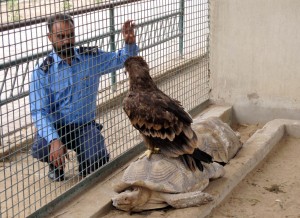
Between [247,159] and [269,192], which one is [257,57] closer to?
[247,159]

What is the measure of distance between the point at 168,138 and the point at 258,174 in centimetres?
140

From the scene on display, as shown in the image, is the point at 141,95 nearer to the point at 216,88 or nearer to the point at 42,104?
the point at 42,104

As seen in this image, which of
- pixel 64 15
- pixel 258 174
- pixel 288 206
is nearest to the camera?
pixel 64 15

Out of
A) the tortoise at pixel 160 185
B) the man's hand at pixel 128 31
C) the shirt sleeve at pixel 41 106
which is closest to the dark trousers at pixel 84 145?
the shirt sleeve at pixel 41 106

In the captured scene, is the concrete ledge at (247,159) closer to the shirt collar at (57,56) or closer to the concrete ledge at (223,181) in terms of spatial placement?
the concrete ledge at (223,181)

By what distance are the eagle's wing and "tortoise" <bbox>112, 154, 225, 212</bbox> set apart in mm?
132

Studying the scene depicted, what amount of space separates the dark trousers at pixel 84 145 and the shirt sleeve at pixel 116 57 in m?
0.51

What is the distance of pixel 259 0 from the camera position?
6.67m

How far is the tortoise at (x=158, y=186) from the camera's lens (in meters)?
4.54

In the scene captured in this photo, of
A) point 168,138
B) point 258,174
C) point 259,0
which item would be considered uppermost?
point 259,0

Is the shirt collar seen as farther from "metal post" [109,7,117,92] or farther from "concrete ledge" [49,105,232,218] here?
"concrete ledge" [49,105,232,218]

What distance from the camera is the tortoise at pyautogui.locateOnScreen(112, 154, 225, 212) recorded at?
454 cm

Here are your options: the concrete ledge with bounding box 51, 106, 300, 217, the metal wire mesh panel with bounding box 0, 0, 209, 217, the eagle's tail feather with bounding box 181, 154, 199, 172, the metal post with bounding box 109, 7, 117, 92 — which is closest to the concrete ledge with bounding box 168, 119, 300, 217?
the concrete ledge with bounding box 51, 106, 300, 217

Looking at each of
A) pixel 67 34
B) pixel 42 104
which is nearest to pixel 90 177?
pixel 42 104
